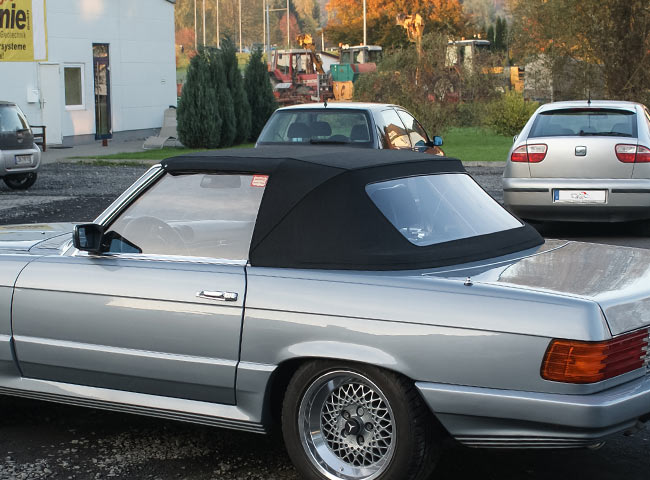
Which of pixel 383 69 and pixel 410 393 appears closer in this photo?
pixel 410 393

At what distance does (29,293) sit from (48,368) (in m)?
0.37

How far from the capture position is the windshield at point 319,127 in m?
12.8

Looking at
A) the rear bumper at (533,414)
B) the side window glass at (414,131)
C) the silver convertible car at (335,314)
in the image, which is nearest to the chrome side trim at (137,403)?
the silver convertible car at (335,314)

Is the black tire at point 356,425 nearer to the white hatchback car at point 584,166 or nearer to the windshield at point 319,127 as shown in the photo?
the white hatchback car at point 584,166

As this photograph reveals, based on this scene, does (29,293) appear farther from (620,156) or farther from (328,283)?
(620,156)

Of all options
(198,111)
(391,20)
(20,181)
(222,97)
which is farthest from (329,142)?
(391,20)

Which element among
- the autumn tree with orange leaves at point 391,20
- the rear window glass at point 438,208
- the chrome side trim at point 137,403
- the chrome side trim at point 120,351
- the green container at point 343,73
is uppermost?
the autumn tree with orange leaves at point 391,20

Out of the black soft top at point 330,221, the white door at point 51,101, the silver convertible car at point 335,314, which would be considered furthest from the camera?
the white door at point 51,101

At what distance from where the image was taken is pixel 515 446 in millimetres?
4141

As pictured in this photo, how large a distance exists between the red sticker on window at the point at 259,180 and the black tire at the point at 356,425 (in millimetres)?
919

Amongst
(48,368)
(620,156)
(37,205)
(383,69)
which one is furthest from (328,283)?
(383,69)

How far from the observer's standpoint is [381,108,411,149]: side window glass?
13.1 metres

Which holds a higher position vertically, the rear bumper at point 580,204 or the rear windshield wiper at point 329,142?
the rear windshield wiper at point 329,142

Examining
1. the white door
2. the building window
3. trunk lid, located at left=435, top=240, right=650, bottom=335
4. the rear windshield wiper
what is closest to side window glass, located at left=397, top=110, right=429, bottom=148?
the rear windshield wiper
